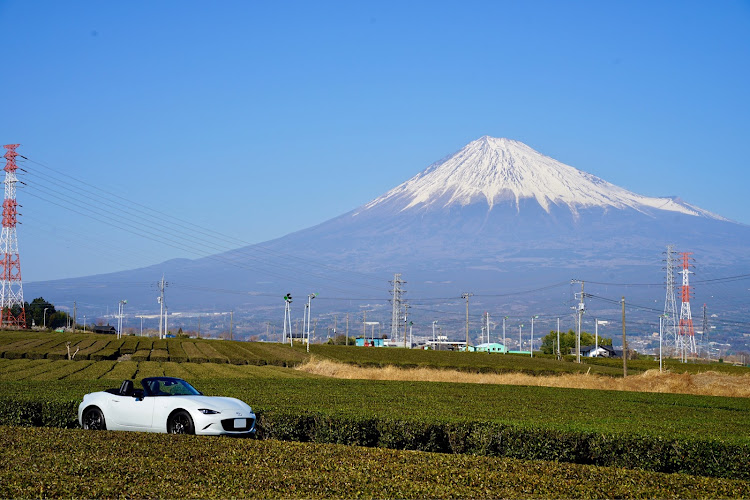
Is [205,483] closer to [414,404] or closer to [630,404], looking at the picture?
[414,404]

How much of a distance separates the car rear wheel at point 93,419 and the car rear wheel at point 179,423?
2426 mm

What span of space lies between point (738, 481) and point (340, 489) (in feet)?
26.3

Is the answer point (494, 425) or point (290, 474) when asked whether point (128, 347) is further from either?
point (290, 474)

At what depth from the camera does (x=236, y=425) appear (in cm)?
2125

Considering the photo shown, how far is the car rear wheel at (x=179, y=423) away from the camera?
21.2 metres

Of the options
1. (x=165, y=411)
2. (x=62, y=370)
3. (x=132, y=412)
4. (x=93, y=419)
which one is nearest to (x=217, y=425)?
(x=165, y=411)

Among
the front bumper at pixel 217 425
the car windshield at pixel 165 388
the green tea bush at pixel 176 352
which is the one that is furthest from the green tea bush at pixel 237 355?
the front bumper at pixel 217 425

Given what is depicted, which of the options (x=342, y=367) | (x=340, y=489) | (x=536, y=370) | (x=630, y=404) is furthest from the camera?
(x=536, y=370)

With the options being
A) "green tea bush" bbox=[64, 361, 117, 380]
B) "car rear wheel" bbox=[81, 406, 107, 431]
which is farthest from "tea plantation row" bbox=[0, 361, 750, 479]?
"green tea bush" bbox=[64, 361, 117, 380]

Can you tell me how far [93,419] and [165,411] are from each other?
2760 millimetres

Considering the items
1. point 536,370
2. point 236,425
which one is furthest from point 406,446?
point 536,370

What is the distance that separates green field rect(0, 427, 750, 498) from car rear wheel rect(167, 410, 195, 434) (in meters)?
1.99

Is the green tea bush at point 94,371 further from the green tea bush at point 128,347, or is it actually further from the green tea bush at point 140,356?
the green tea bush at point 128,347

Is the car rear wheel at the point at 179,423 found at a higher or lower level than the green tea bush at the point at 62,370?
higher
